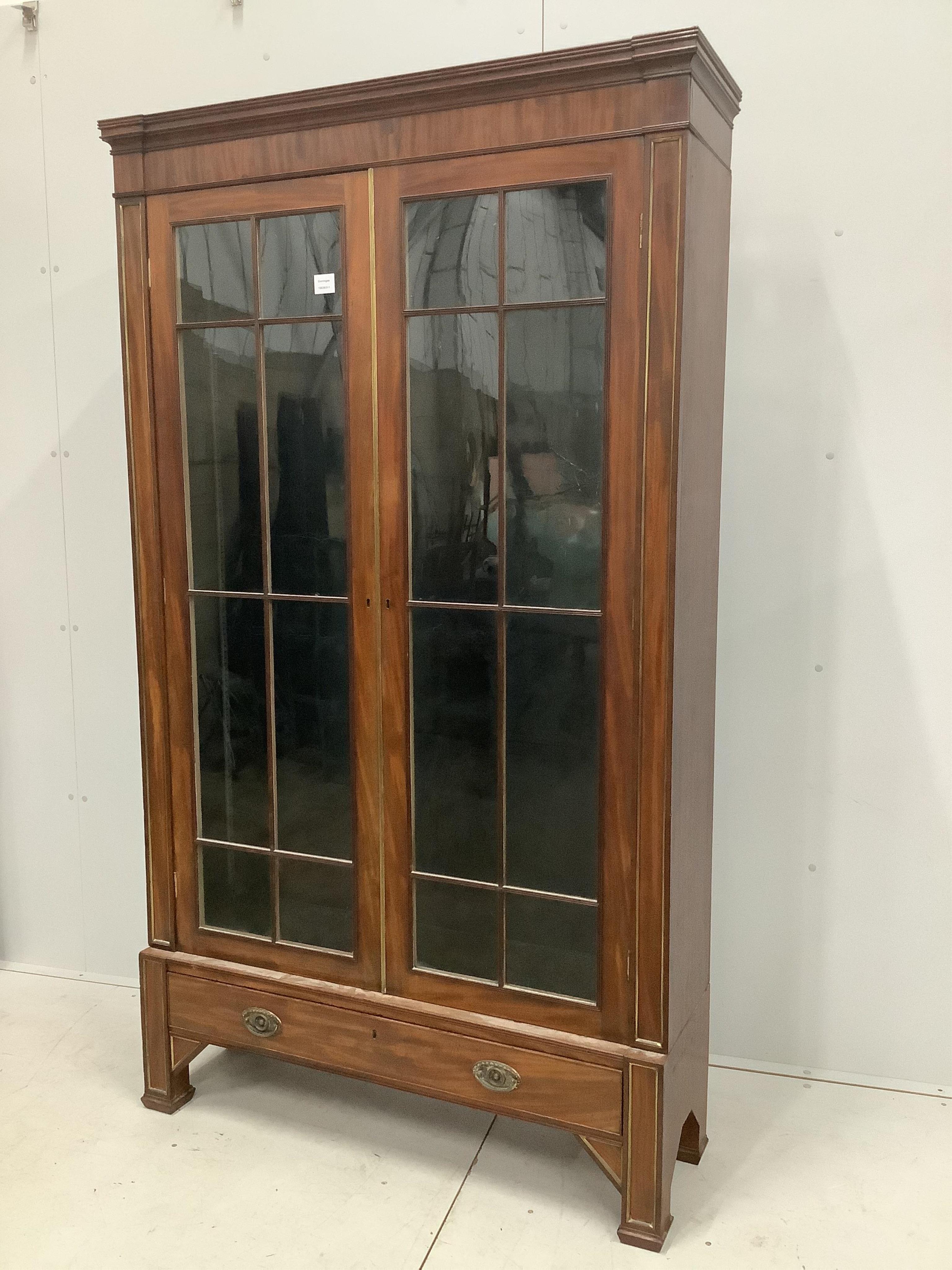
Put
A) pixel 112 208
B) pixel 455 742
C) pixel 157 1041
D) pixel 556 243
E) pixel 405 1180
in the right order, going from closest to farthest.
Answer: pixel 556 243
pixel 455 742
pixel 405 1180
pixel 157 1041
pixel 112 208

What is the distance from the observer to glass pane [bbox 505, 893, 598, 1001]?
6.52ft

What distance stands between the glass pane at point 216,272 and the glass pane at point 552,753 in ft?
2.81

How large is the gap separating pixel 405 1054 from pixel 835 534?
57.0 inches

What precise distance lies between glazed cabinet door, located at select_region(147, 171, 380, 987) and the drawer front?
90 mm

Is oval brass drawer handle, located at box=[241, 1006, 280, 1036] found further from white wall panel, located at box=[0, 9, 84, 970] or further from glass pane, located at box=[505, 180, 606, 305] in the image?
glass pane, located at box=[505, 180, 606, 305]

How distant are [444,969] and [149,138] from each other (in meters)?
1.77

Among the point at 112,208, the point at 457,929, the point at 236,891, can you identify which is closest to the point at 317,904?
the point at 236,891

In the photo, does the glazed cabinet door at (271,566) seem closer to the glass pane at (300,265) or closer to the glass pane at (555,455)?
the glass pane at (300,265)

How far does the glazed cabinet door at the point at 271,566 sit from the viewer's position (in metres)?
2.06

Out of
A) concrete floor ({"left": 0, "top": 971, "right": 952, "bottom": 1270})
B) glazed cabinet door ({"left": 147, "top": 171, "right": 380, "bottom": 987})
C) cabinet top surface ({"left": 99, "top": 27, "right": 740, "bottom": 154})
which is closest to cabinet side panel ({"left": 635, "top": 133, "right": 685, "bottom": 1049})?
cabinet top surface ({"left": 99, "top": 27, "right": 740, "bottom": 154})

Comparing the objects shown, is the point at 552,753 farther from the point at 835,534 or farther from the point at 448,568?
the point at 835,534

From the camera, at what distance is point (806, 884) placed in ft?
8.14

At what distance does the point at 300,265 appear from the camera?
205 cm

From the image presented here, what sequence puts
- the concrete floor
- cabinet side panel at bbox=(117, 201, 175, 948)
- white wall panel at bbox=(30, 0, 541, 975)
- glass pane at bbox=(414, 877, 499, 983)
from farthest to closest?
white wall panel at bbox=(30, 0, 541, 975), cabinet side panel at bbox=(117, 201, 175, 948), glass pane at bbox=(414, 877, 499, 983), the concrete floor
